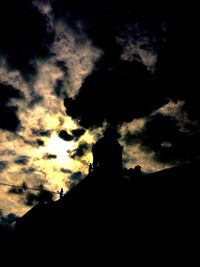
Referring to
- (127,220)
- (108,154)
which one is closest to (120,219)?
(127,220)

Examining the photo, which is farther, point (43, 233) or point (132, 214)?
point (43, 233)

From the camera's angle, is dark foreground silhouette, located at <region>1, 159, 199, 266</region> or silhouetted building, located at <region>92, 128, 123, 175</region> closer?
dark foreground silhouette, located at <region>1, 159, 199, 266</region>

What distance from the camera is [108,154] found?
24.1 metres

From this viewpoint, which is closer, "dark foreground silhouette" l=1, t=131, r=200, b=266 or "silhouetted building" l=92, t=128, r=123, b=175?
"dark foreground silhouette" l=1, t=131, r=200, b=266

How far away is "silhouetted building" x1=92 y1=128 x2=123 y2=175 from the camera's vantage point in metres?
23.8

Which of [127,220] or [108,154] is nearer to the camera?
[127,220]

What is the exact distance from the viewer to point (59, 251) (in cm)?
2217

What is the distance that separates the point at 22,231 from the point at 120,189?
17.8 m

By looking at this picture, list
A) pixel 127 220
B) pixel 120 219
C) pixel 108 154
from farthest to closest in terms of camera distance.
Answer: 1. pixel 108 154
2. pixel 120 219
3. pixel 127 220

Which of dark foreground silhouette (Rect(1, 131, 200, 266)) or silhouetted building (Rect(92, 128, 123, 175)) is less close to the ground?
silhouetted building (Rect(92, 128, 123, 175))

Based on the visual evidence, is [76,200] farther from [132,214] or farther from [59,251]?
[132,214]

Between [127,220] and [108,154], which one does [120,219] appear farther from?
[108,154]

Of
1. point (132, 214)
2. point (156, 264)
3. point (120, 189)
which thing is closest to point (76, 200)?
point (120, 189)

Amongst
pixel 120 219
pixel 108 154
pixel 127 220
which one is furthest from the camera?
pixel 108 154
